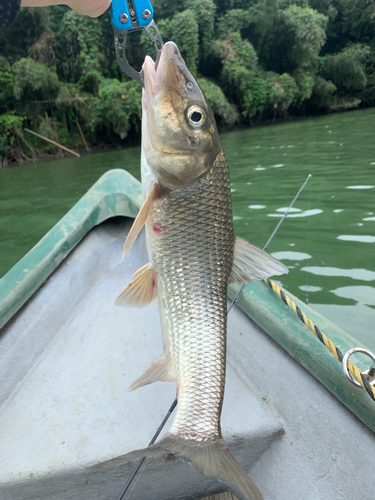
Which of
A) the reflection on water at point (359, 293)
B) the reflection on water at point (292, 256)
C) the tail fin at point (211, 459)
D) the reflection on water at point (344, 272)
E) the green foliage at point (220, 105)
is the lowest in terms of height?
the reflection on water at point (359, 293)

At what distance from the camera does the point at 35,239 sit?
5.85 metres

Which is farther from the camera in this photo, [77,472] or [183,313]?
[77,472]

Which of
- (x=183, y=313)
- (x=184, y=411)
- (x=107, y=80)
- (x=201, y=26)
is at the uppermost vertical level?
(x=201, y=26)

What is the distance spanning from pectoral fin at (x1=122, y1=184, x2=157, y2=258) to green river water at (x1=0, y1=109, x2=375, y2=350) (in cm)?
209

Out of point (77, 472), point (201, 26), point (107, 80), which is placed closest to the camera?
point (77, 472)

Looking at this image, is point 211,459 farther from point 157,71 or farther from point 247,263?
point 157,71

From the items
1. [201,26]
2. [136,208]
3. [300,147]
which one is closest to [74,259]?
[136,208]

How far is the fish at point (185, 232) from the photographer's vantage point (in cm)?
120

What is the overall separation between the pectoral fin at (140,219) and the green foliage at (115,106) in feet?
56.4

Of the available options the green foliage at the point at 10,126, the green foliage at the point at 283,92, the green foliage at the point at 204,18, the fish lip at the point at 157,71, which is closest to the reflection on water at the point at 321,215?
the fish lip at the point at 157,71

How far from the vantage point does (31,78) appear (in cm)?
1655

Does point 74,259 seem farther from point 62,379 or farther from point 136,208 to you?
point 62,379

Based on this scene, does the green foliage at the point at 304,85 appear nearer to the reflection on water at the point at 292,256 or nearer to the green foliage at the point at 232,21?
Answer: the green foliage at the point at 232,21

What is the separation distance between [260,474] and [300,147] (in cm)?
1029
